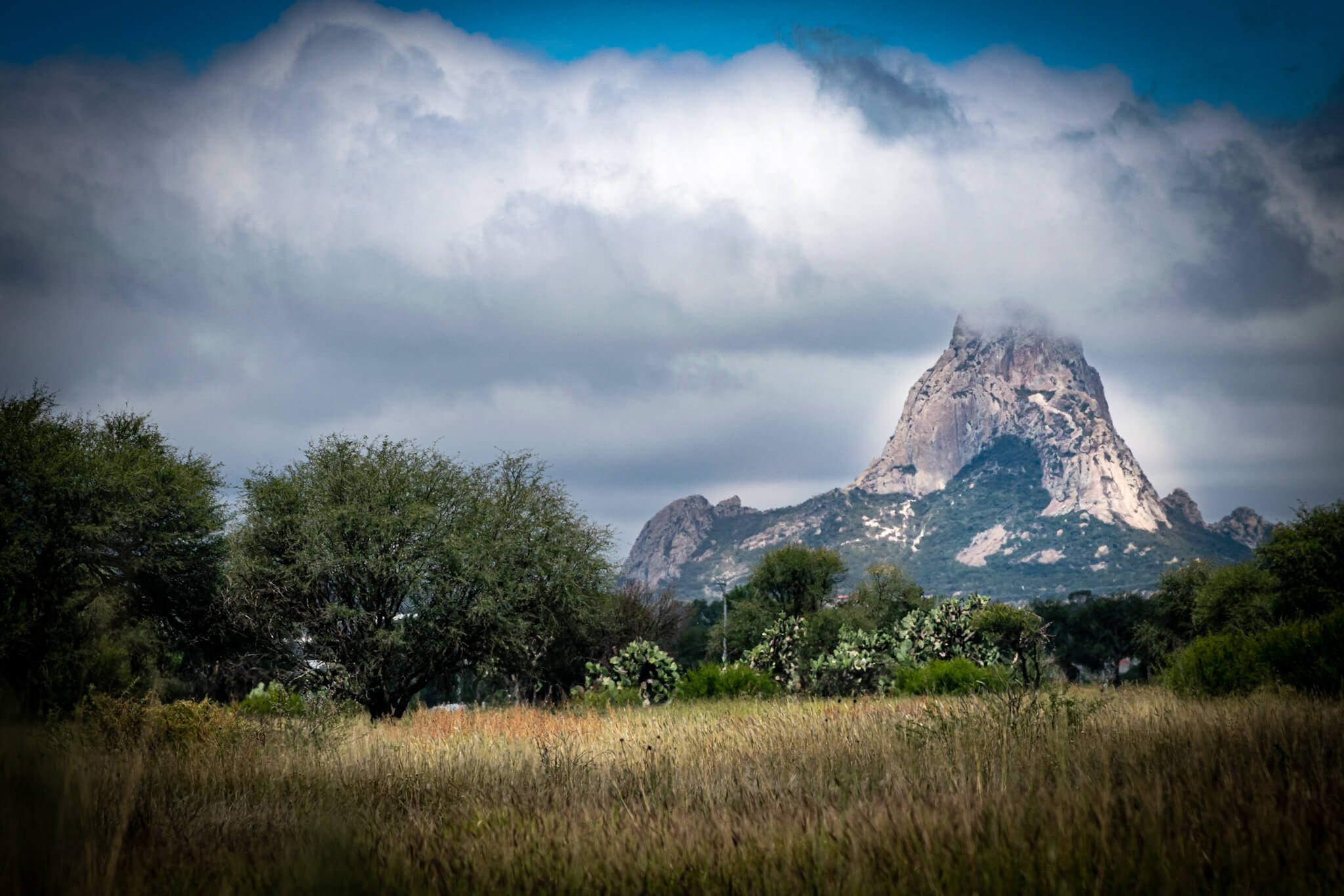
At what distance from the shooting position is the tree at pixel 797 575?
5741 centimetres

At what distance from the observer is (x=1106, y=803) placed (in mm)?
4340

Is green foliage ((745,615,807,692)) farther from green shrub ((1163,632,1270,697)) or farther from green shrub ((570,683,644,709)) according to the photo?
green shrub ((1163,632,1270,697))

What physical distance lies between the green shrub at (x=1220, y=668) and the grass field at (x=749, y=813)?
5371 millimetres

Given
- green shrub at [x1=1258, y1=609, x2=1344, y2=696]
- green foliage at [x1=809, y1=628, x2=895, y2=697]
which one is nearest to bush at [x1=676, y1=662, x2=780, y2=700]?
green foliage at [x1=809, y1=628, x2=895, y2=697]

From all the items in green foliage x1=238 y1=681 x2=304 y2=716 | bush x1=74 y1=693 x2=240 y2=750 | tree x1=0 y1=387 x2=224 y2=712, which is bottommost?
green foliage x1=238 y1=681 x2=304 y2=716

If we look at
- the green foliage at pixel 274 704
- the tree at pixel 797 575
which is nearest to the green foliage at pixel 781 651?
the green foliage at pixel 274 704

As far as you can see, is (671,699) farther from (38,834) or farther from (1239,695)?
(38,834)

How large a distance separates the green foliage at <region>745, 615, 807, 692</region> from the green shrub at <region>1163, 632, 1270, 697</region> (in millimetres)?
10510

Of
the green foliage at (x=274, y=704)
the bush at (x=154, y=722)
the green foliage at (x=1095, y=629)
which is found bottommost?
the green foliage at (x=1095, y=629)

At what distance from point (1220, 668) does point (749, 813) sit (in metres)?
13.1

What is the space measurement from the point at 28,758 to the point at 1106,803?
4743 mm

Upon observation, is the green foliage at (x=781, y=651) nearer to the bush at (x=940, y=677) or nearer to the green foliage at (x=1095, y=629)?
the bush at (x=940, y=677)

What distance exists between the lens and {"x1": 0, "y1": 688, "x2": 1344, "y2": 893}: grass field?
3.83m

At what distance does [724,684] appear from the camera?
853 inches
